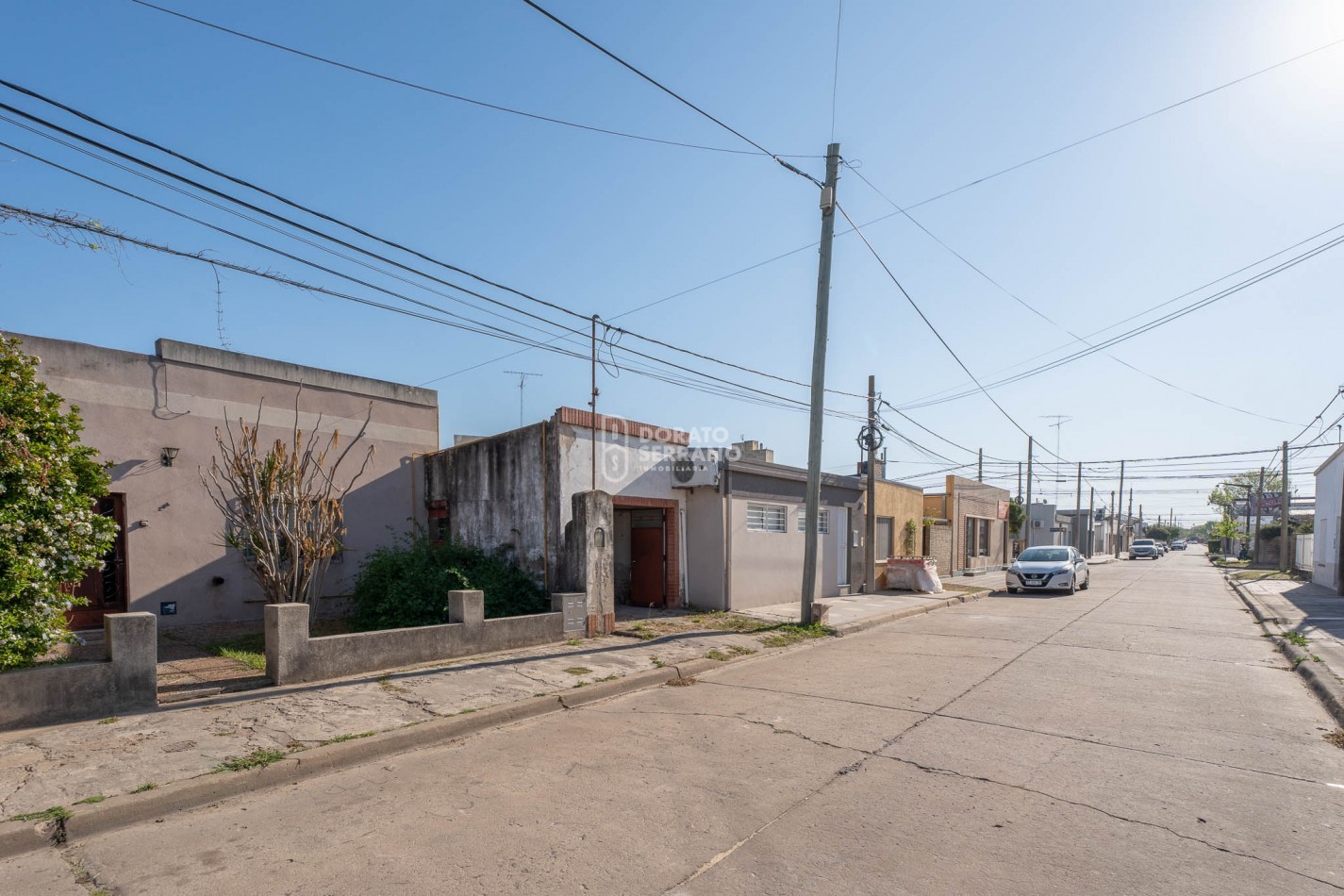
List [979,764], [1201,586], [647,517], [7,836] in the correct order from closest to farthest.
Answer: [7,836]
[979,764]
[647,517]
[1201,586]

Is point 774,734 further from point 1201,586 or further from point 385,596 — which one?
point 1201,586

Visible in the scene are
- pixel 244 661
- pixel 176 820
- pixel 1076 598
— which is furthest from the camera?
pixel 1076 598

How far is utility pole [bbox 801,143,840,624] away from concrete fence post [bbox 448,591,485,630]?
6.22 metres

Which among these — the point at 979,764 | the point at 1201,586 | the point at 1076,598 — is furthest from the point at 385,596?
the point at 1201,586

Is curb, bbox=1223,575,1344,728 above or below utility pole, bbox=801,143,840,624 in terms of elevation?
below

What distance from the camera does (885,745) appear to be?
19.9 feet

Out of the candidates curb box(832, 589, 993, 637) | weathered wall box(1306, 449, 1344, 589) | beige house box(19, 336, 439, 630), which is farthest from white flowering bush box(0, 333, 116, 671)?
weathered wall box(1306, 449, 1344, 589)

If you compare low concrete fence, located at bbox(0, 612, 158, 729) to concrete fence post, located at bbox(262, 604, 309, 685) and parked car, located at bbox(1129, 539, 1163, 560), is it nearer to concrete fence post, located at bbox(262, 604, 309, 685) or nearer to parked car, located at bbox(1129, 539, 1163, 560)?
concrete fence post, located at bbox(262, 604, 309, 685)

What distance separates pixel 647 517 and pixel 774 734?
908 cm

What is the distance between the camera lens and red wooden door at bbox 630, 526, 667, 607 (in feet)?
49.7

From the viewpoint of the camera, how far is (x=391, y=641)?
8805 mm

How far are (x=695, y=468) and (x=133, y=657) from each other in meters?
9.78

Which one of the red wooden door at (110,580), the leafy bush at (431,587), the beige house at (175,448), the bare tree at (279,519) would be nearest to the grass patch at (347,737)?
the bare tree at (279,519)

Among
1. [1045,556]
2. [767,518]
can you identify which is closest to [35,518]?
[767,518]
